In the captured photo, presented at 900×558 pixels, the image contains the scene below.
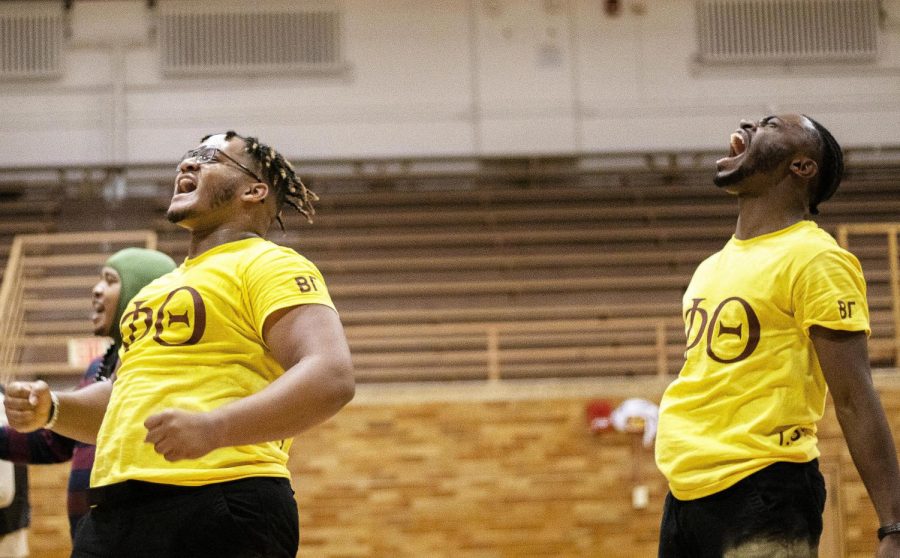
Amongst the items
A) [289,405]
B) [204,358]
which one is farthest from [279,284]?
[289,405]

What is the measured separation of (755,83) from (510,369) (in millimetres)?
3527

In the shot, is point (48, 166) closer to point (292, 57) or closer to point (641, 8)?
point (292, 57)

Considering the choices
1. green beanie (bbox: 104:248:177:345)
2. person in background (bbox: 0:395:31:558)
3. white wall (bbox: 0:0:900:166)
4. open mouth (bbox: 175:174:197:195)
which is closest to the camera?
open mouth (bbox: 175:174:197:195)

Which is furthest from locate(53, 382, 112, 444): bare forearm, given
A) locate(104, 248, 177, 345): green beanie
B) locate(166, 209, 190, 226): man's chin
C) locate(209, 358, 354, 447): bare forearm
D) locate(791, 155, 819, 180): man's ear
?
locate(791, 155, 819, 180): man's ear

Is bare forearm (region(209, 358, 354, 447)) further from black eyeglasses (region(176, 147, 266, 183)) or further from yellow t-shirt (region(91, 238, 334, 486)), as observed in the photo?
black eyeglasses (region(176, 147, 266, 183))

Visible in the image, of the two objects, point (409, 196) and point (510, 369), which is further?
point (409, 196)

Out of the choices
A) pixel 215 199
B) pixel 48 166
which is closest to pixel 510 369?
pixel 48 166

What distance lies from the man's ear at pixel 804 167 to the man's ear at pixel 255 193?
1.06 meters

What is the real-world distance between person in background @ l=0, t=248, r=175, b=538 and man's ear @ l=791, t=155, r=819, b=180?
69.5 inches

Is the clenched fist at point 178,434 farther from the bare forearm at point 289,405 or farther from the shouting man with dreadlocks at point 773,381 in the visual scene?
the shouting man with dreadlocks at point 773,381

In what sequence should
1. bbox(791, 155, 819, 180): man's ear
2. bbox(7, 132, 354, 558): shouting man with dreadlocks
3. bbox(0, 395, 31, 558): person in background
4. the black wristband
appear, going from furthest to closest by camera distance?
bbox(0, 395, 31, 558): person in background, bbox(791, 155, 819, 180): man's ear, the black wristband, bbox(7, 132, 354, 558): shouting man with dreadlocks

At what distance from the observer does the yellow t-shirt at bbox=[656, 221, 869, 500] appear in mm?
1980

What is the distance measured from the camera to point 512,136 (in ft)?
30.4

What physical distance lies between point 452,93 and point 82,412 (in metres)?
7.50
